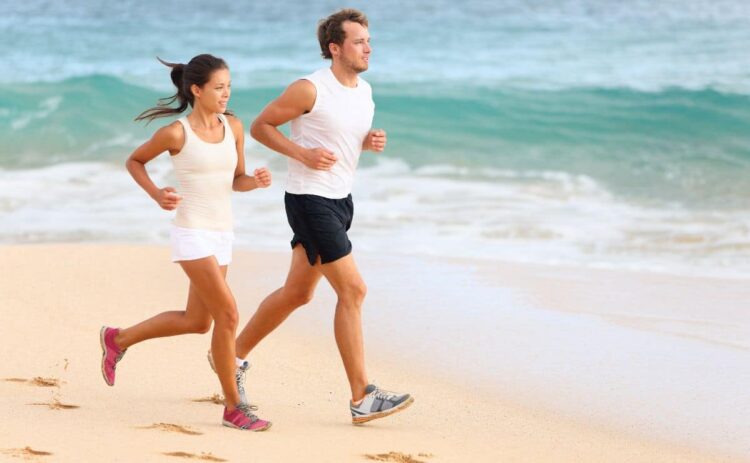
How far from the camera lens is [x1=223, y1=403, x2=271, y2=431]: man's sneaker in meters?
4.74

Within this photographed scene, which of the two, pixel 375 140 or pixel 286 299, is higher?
pixel 375 140

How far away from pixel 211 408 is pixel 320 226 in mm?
945

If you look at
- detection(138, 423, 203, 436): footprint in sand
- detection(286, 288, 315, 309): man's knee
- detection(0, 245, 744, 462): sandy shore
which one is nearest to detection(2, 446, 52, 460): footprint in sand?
detection(0, 245, 744, 462): sandy shore

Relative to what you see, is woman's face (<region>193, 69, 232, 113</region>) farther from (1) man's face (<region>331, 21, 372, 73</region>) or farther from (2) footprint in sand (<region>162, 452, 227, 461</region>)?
(2) footprint in sand (<region>162, 452, 227, 461</region>)

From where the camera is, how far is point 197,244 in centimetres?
470

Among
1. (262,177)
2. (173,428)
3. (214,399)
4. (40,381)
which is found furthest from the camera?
(40,381)

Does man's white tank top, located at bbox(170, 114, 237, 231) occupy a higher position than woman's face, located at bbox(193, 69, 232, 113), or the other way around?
woman's face, located at bbox(193, 69, 232, 113)

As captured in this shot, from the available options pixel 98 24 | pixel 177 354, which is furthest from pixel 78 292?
pixel 98 24

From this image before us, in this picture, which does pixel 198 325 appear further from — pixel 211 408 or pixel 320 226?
pixel 320 226

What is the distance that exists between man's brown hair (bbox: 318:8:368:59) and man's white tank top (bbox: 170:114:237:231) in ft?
2.29

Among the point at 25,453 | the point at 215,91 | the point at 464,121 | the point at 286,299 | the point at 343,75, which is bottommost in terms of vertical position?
the point at 25,453

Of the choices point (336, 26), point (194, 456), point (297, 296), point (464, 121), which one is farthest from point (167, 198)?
point (464, 121)

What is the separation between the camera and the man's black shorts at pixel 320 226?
195 inches

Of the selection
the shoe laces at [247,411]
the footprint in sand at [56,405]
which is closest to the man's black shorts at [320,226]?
the shoe laces at [247,411]
